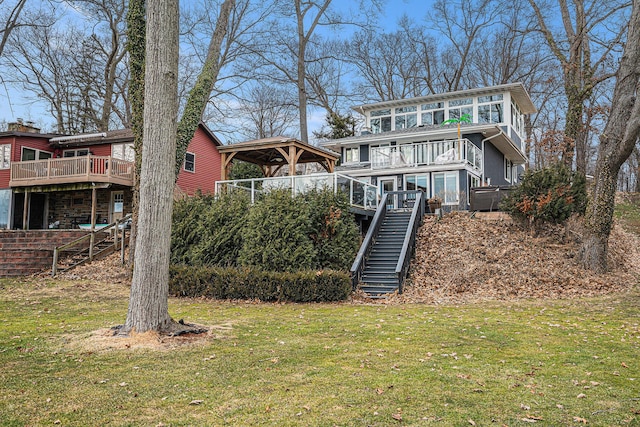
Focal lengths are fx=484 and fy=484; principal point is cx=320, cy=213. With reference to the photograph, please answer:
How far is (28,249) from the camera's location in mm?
17234

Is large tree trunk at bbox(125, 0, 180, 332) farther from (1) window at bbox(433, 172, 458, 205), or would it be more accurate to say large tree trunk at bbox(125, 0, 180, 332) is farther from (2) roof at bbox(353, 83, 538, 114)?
(2) roof at bbox(353, 83, 538, 114)

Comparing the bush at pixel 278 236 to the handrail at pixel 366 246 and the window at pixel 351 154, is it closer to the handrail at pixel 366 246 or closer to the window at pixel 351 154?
the handrail at pixel 366 246

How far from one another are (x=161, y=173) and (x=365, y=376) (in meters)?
3.92

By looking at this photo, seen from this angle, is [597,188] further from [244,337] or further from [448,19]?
[448,19]

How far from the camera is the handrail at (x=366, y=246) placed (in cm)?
1245

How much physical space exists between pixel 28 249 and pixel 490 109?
21.6 metres

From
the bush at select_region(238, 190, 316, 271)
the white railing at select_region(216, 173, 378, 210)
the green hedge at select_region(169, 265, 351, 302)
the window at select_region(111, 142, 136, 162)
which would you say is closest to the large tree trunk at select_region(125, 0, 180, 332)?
the green hedge at select_region(169, 265, 351, 302)

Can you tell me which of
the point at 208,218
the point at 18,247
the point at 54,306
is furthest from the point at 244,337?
the point at 18,247

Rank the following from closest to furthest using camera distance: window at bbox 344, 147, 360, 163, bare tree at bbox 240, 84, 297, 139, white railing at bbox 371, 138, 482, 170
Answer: white railing at bbox 371, 138, 482, 170, window at bbox 344, 147, 360, 163, bare tree at bbox 240, 84, 297, 139

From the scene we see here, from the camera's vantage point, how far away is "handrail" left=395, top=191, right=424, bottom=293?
1255 cm

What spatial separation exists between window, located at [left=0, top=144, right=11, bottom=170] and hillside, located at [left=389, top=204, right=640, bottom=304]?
66.4ft

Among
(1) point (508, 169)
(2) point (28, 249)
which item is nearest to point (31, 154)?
(2) point (28, 249)

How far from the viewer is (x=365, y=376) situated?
16.4 ft

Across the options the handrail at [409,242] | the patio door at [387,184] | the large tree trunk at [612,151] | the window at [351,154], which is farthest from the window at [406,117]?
the large tree trunk at [612,151]
